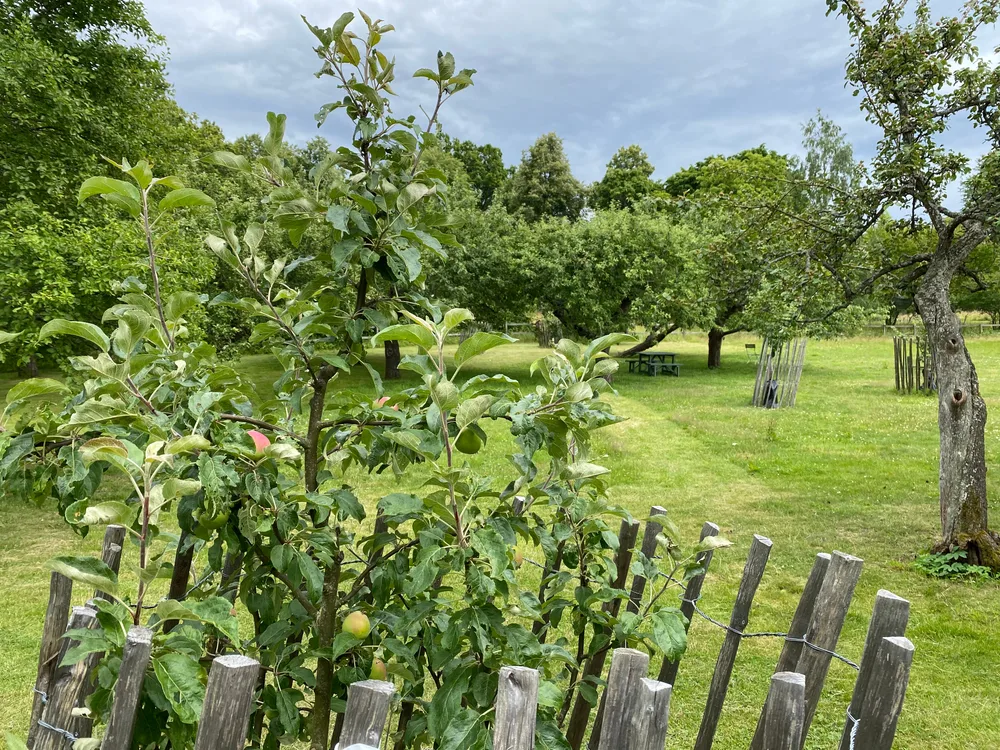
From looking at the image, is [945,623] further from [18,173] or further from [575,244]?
[575,244]

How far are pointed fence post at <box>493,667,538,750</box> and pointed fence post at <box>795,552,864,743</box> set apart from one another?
49.8 inches

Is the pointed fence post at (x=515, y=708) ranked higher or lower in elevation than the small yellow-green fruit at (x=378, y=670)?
higher

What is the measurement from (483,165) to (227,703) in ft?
168

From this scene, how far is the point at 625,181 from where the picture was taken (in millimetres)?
43906

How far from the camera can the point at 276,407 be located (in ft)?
7.10

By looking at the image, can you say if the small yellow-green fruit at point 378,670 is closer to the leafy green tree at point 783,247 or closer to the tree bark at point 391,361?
the leafy green tree at point 783,247

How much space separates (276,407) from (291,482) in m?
0.53

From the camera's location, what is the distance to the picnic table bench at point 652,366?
22406 millimetres

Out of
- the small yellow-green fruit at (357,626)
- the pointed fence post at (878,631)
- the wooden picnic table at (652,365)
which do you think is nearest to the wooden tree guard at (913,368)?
the wooden picnic table at (652,365)

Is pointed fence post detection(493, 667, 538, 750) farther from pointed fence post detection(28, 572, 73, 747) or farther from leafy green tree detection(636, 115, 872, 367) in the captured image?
leafy green tree detection(636, 115, 872, 367)

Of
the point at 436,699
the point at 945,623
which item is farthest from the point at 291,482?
the point at 945,623

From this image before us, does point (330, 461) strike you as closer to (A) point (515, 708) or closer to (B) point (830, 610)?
(A) point (515, 708)

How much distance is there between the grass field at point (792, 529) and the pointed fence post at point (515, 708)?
2.83 meters

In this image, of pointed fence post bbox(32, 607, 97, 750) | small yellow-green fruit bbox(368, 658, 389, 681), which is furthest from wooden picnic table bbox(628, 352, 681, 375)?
pointed fence post bbox(32, 607, 97, 750)
